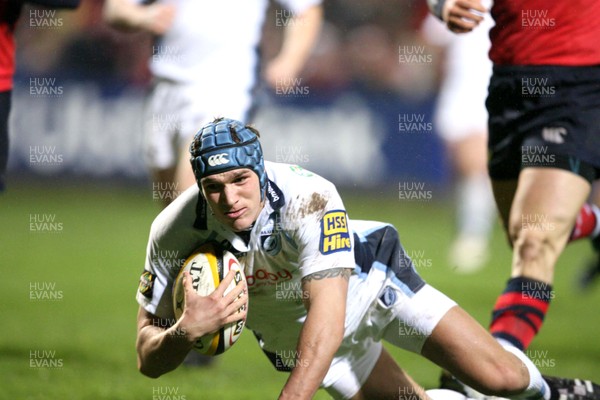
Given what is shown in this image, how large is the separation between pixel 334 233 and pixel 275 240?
24 centimetres

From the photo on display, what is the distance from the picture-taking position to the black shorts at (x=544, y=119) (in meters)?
4.84

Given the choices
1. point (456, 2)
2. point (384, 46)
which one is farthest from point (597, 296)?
point (456, 2)

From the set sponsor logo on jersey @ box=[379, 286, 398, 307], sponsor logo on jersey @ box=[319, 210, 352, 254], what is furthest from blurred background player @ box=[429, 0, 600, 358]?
sponsor logo on jersey @ box=[319, 210, 352, 254]

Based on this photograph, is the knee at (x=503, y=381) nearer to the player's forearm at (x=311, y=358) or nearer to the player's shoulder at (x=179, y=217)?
the player's forearm at (x=311, y=358)

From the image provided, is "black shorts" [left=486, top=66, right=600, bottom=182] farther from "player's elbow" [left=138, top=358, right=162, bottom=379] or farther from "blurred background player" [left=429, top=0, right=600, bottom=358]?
"player's elbow" [left=138, top=358, right=162, bottom=379]

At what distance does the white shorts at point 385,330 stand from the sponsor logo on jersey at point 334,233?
44cm

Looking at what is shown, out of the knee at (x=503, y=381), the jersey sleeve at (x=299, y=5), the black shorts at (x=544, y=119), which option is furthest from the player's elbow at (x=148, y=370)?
the jersey sleeve at (x=299, y=5)

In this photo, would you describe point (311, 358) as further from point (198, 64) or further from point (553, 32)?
point (198, 64)

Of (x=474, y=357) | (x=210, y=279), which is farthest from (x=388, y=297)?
(x=210, y=279)

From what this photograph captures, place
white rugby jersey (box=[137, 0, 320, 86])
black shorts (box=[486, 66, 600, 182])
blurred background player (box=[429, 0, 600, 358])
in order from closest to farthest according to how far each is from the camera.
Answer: blurred background player (box=[429, 0, 600, 358]), black shorts (box=[486, 66, 600, 182]), white rugby jersey (box=[137, 0, 320, 86])

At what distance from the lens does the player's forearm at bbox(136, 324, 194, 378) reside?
3.57 metres

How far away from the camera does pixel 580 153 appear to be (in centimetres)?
482

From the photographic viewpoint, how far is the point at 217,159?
356cm

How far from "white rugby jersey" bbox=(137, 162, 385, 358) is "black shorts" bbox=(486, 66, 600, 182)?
1540mm
